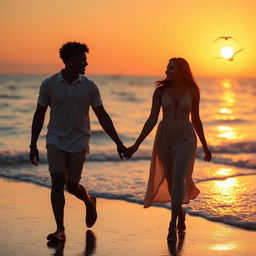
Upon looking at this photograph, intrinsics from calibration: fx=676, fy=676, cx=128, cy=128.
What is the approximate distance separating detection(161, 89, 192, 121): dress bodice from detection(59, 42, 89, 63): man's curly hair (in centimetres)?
105

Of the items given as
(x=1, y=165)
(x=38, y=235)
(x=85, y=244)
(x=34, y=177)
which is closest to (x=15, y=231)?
(x=38, y=235)

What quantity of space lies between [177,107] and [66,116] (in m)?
1.27

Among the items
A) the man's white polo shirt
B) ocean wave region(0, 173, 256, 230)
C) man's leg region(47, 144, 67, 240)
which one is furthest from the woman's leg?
ocean wave region(0, 173, 256, 230)

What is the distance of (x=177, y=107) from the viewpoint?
24.1 feet

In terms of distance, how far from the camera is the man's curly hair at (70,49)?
6.94 meters

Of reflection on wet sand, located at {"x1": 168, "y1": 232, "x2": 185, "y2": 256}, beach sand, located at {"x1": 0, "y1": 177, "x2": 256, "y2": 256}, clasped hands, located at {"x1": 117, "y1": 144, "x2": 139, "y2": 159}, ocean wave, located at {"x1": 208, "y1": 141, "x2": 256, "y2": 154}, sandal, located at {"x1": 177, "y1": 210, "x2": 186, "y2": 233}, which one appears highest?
clasped hands, located at {"x1": 117, "y1": 144, "x2": 139, "y2": 159}

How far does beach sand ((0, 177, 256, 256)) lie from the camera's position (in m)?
6.73

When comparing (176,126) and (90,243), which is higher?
(176,126)

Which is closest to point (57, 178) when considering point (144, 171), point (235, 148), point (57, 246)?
point (57, 246)

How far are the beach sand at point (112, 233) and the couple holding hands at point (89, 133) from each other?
8.8 inches

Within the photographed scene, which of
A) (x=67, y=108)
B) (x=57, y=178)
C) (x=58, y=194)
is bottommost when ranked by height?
(x=58, y=194)

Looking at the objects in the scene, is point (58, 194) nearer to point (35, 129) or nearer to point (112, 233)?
point (35, 129)

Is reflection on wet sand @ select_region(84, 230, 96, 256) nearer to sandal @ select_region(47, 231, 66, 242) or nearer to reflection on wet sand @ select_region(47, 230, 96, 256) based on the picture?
reflection on wet sand @ select_region(47, 230, 96, 256)

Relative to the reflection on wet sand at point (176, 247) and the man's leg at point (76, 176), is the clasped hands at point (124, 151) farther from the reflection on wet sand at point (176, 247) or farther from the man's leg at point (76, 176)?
the reflection on wet sand at point (176, 247)
